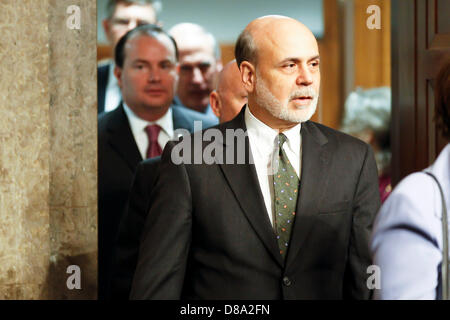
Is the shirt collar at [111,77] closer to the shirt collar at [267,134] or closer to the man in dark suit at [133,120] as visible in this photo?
the man in dark suit at [133,120]

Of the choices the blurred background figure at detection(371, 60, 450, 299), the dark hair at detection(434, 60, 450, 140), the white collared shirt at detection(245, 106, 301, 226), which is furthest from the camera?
the white collared shirt at detection(245, 106, 301, 226)

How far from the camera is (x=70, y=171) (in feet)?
11.0

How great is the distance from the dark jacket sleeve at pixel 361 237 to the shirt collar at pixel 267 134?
9.8 inches

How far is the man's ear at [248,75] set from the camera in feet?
7.89

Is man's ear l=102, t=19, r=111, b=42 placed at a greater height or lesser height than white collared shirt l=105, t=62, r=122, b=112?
greater

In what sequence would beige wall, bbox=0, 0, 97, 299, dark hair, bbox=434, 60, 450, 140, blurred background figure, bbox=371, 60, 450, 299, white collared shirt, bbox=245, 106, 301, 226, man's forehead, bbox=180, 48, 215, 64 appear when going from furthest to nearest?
man's forehead, bbox=180, 48, 215, 64 < beige wall, bbox=0, 0, 97, 299 < white collared shirt, bbox=245, 106, 301, 226 < dark hair, bbox=434, 60, 450, 140 < blurred background figure, bbox=371, 60, 450, 299

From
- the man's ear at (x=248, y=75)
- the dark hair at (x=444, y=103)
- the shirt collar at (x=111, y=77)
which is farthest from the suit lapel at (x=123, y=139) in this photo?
the dark hair at (x=444, y=103)

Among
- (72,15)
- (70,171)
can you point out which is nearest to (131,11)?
(72,15)

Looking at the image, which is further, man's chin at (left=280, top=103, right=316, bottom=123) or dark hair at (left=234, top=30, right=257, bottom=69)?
dark hair at (left=234, top=30, right=257, bottom=69)

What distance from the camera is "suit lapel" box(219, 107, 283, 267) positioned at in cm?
226

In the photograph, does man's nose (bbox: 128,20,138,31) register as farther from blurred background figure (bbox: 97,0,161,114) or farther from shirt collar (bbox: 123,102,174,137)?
shirt collar (bbox: 123,102,174,137)

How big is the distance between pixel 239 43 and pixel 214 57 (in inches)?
52.5

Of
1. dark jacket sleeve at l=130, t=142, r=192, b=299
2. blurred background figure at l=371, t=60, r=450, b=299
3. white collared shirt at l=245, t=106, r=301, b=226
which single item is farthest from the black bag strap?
dark jacket sleeve at l=130, t=142, r=192, b=299
